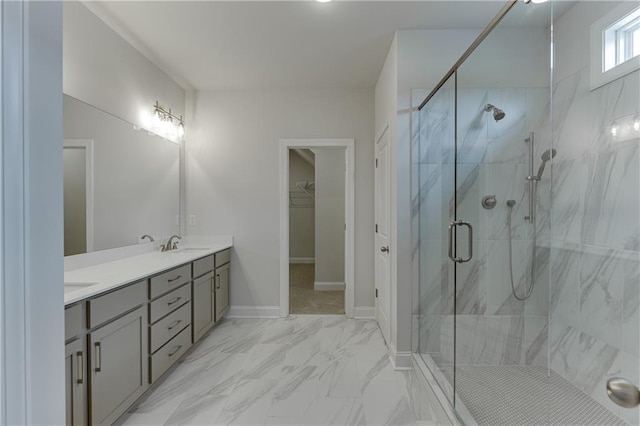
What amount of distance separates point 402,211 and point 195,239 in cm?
246

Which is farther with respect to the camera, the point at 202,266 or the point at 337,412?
the point at 202,266

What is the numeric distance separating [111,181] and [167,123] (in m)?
1.08

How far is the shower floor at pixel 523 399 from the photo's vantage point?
1.81 meters

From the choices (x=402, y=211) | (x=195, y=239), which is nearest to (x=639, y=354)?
(x=402, y=211)

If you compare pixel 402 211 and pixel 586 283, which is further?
pixel 402 211

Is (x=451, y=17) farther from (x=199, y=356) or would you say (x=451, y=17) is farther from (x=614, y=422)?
(x=199, y=356)

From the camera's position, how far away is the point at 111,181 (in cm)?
265

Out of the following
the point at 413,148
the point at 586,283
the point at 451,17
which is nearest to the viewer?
the point at 586,283

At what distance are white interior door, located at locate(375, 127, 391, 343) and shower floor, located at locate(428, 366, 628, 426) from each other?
106 centimetres

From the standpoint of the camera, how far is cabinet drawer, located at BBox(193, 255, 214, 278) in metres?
2.97

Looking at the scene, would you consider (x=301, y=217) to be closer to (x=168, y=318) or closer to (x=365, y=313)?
(x=365, y=313)

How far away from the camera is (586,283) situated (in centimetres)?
210

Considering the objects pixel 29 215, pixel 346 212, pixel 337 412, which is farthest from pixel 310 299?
pixel 29 215

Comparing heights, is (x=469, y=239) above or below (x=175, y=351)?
above
